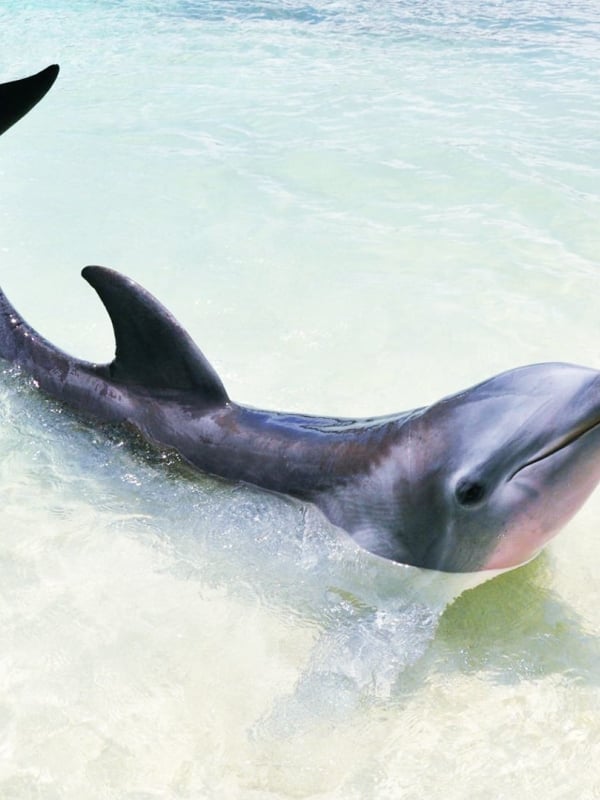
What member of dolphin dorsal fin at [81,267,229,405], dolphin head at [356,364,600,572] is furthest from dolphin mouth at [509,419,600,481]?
dolphin dorsal fin at [81,267,229,405]

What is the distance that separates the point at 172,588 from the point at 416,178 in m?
6.85

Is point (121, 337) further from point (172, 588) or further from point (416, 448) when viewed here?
point (416, 448)

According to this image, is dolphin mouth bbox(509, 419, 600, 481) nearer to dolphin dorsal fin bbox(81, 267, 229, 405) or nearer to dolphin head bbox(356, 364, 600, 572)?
dolphin head bbox(356, 364, 600, 572)

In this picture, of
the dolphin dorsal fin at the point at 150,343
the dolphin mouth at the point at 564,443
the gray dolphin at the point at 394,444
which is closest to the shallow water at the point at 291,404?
the gray dolphin at the point at 394,444

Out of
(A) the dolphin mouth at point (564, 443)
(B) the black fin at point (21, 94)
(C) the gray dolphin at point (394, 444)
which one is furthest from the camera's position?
(B) the black fin at point (21, 94)

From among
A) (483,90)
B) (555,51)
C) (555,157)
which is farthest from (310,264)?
(555,51)

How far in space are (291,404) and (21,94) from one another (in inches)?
94.0

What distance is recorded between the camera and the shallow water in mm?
3641

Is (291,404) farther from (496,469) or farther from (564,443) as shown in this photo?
(564,443)

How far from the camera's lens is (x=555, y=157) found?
10.5 metres

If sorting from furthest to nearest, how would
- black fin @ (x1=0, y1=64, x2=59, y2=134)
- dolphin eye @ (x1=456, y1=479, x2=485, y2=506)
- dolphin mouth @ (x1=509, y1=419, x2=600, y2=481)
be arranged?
black fin @ (x1=0, y1=64, x2=59, y2=134) → dolphin eye @ (x1=456, y1=479, x2=485, y2=506) → dolphin mouth @ (x1=509, y1=419, x2=600, y2=481)

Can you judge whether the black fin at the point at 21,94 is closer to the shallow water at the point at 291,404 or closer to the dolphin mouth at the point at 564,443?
the shallow water at the point at 291,404

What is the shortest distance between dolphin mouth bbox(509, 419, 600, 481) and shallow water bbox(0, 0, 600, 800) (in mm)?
727

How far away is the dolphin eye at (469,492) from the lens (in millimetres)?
3783
